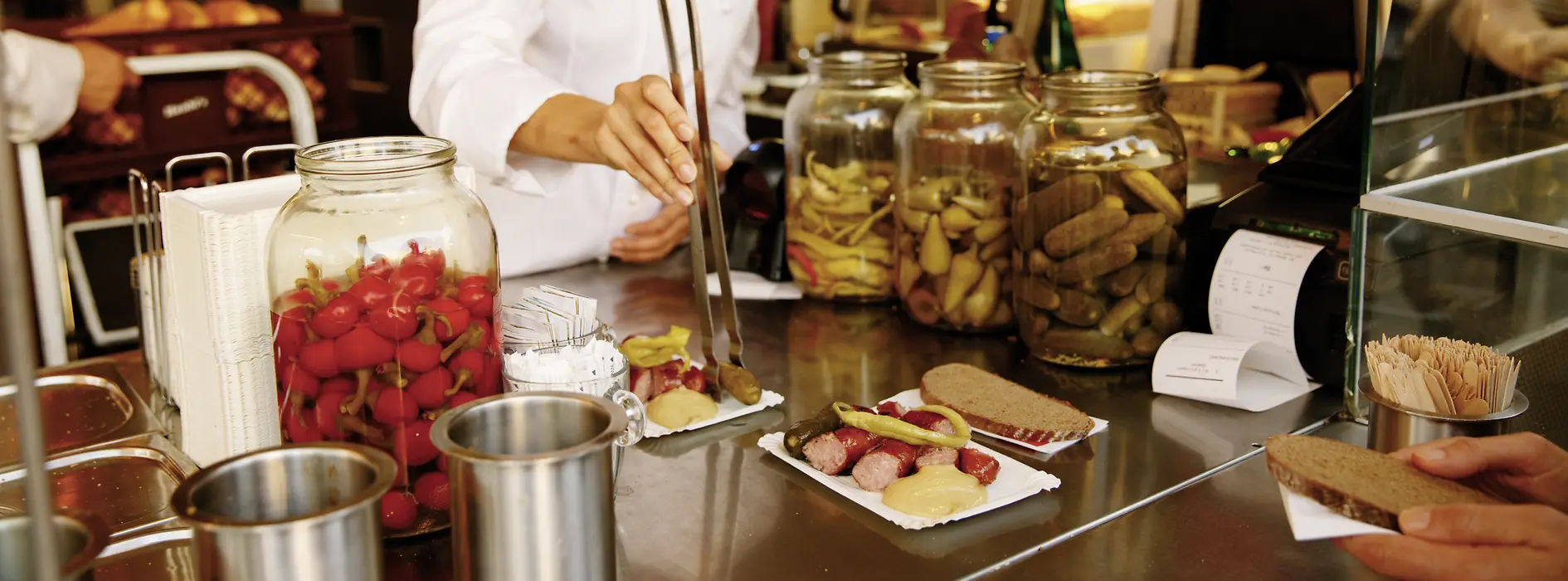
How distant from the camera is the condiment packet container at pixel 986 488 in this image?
95 cm

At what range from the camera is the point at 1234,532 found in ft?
3.13

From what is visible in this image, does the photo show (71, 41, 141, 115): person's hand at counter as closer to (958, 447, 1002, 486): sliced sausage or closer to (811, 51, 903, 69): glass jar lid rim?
(811, 51, 903, 69): glass jar lid rim

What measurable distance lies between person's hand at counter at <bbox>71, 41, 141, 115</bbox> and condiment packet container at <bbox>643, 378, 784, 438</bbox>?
1978 mm

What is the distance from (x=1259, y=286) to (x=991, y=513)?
0.50 meters

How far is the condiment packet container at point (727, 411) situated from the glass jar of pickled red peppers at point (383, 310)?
252 millimetres

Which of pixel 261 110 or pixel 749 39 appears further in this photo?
pixel 261 110

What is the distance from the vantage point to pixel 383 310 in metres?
0.86

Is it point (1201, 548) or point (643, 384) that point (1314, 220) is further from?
point (643, 384)

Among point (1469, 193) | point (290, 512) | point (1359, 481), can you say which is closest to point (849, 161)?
point (1469, 193)

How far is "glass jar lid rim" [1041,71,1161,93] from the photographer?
1.27m

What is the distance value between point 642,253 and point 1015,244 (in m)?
0.68

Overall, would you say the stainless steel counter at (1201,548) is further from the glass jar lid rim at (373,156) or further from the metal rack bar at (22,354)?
the metal rack bar at (22,354)

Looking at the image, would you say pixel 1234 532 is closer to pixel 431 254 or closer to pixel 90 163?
pixel 431 254

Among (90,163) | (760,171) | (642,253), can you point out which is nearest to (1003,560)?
(760,171)
